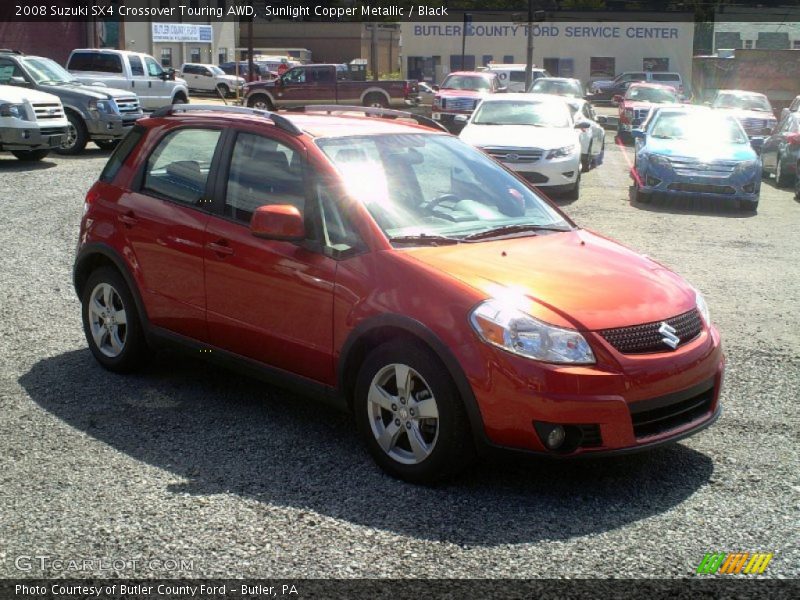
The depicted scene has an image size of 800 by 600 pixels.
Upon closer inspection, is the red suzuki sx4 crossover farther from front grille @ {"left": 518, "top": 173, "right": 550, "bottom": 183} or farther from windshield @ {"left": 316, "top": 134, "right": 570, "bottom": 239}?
front grille @ {"left": 518, "top": 173, "right": 550, "bottom": 183}

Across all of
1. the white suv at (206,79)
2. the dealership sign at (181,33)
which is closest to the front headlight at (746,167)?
the white suv at (206,79)

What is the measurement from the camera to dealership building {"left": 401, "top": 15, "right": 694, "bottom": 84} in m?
75.1

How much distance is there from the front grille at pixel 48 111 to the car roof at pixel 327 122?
13131 millimetres

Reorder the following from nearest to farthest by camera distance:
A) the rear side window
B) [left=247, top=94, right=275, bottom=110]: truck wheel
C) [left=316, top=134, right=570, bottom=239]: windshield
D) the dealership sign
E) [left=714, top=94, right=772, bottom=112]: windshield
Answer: [left=316, top=134, right=570, bottom=239]: windshield, the rear side window, [left=714, top=94, right=772, bottom=112]: windshield, [left=247, top=94, right=275, bottom=110]: truck wheel, the dealership sign

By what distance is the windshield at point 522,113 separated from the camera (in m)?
17.5

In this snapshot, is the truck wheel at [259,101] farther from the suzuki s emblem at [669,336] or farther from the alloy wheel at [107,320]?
the suzuki s emblem at [669,336]

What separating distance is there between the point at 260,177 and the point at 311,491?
5.94ft

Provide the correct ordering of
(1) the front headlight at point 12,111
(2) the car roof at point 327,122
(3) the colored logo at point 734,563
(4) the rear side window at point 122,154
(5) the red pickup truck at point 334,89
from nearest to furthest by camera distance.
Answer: (3) the colored logo at point 734,563 → (2) the car roof at point 327,122 → (4) the rear side window at point 122,154 → (1) the front headlight at point 12,111 → (5) the red pickup truck at point 334,89

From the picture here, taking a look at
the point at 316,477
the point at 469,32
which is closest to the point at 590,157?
the point at 316,477

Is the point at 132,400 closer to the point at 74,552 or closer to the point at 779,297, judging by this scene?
the point at 74,552

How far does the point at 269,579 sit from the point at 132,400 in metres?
2.47

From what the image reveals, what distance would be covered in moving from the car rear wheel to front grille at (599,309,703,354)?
16335mm

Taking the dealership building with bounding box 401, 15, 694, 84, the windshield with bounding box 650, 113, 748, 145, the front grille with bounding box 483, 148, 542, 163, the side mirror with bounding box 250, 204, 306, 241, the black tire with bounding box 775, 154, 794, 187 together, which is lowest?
the black tire with bounding box 775, 154, 794, 187

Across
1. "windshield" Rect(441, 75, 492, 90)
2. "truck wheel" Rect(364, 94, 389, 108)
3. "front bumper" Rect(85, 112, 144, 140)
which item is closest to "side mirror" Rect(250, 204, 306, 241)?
"front bumper" Rect(85, 112, 144, 140)
